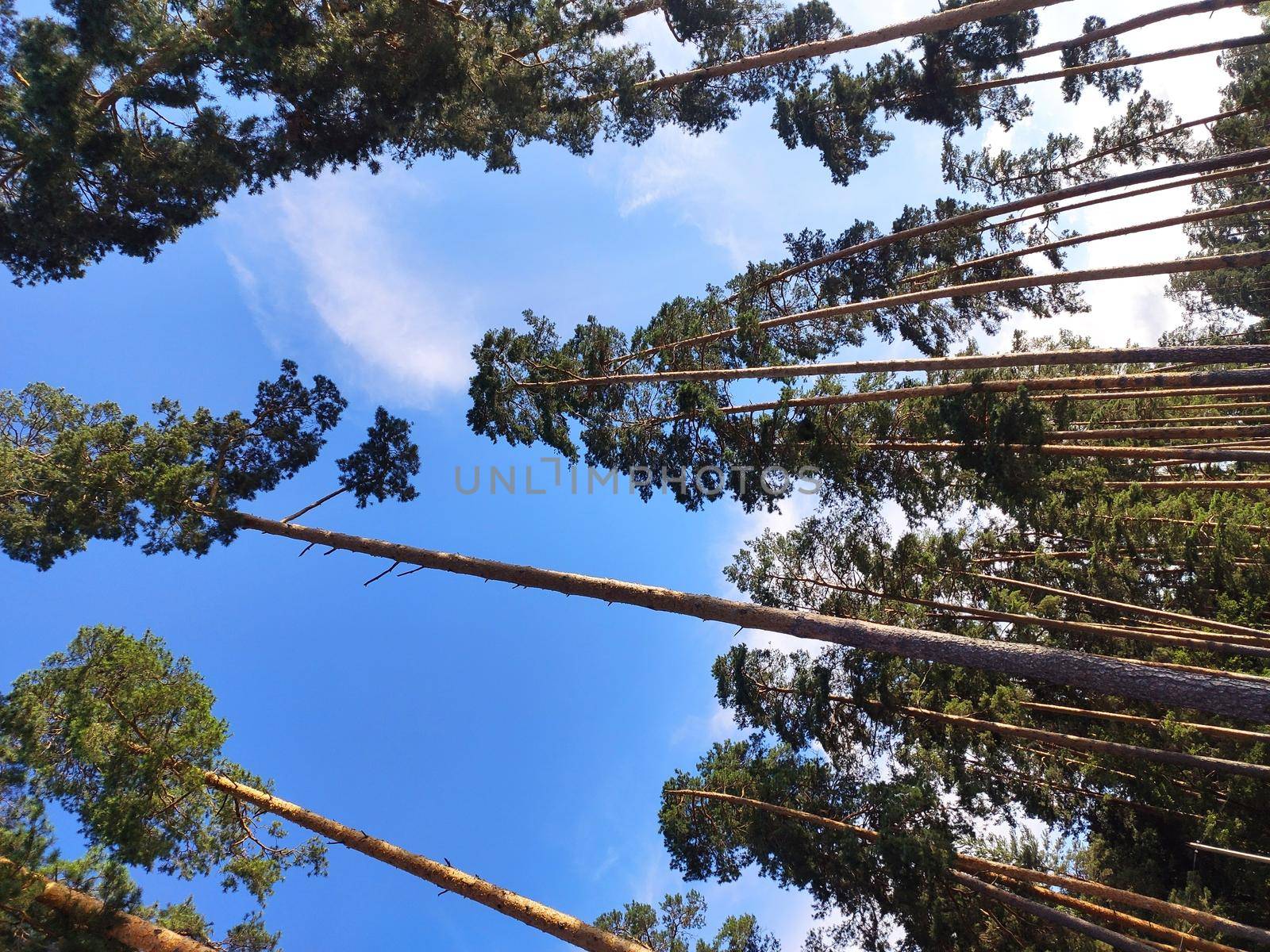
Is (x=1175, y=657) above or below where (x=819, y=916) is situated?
above

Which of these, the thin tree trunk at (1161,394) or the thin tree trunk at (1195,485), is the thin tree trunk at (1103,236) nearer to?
the thin tree trunk at (1161,394)

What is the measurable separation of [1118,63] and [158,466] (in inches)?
774

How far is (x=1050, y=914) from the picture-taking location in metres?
7.83

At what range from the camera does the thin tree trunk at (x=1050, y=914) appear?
7.31 meters

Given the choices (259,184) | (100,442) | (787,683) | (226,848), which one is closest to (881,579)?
(787,683)

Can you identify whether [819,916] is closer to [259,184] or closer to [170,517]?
[170,517]

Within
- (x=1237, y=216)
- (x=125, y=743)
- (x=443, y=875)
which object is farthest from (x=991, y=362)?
(x=1237, y=216)

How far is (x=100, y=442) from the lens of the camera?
9.42 meters

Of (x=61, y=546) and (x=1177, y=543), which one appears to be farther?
(x=1177, y=543)

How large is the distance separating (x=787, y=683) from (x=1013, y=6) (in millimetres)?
12040

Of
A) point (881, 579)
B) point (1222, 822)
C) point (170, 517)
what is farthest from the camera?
point (881, 579)

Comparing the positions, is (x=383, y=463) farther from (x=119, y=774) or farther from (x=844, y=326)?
(x=844, y=326)

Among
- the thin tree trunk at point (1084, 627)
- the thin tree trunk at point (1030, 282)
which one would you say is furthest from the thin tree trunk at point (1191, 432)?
the thin tree trunk at point (1084, 627)

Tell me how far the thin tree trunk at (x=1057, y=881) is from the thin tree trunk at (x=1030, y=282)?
8.14m
